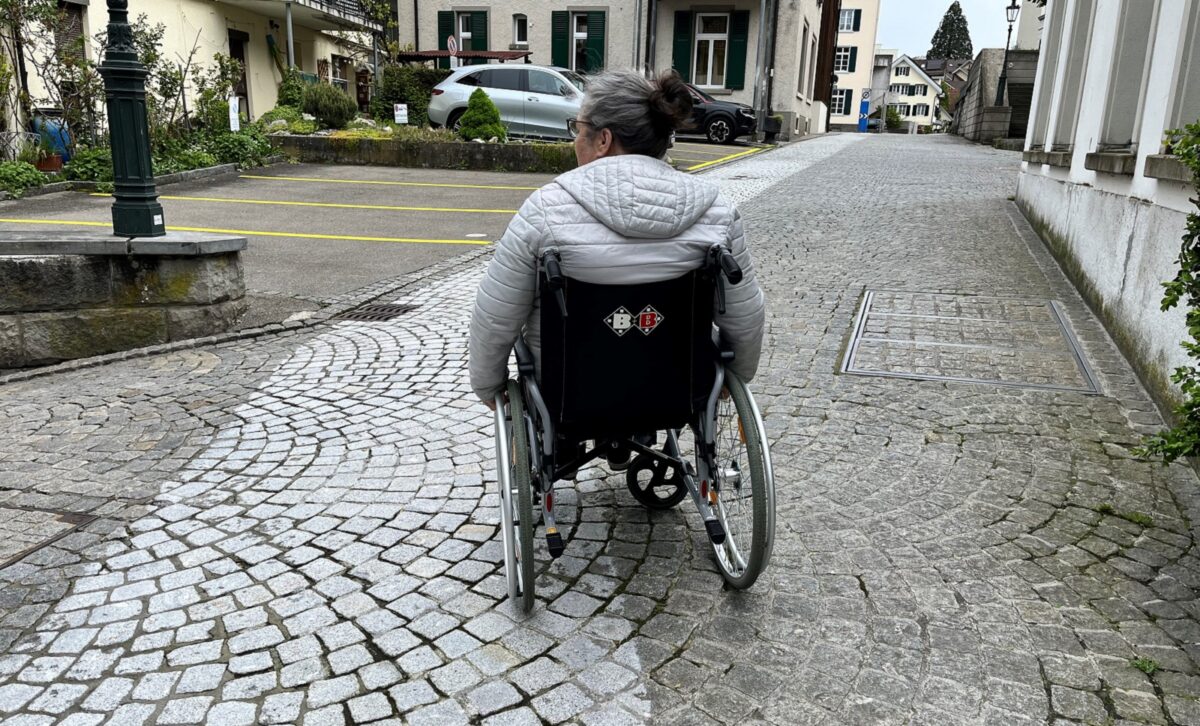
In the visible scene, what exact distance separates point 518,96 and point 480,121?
2322 millimetres

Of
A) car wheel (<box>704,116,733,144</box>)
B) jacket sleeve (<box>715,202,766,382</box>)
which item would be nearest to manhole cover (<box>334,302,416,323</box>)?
jacket sleeve (<box>715,202,766,382</box>)

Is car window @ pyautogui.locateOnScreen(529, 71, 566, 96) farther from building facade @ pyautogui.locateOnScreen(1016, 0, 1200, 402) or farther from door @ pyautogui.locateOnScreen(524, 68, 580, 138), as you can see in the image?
building facade @ pyautogui.locateOnScreen(1016, 0, 1200, 402)

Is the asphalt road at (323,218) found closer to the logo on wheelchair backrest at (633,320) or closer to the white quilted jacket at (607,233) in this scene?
the white quilted jacket at (607,233)

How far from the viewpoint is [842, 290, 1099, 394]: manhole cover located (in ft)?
17.4

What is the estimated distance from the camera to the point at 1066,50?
9664 millimetres

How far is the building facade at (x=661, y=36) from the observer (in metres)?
28.0

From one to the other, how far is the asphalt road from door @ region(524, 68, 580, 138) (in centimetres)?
333

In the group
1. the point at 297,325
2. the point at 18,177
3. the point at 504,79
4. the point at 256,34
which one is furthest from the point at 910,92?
the point at 297,325

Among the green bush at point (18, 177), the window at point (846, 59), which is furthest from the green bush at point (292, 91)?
the window at point (846, 59)

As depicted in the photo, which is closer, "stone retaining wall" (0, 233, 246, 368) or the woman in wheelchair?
the woman in wheelchair

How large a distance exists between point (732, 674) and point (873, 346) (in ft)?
12.2

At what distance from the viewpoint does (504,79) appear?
19.2 meters

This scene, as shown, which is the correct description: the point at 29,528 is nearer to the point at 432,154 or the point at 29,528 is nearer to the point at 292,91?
the point at 432,154

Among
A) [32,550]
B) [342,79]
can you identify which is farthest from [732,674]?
[342,79]
